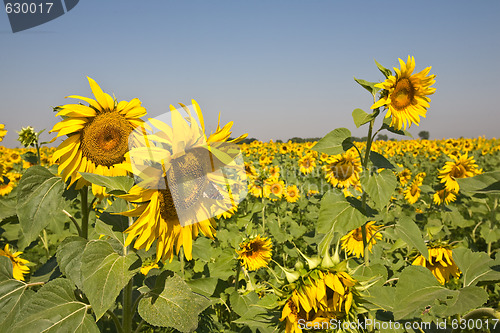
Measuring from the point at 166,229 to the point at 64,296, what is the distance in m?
0.59

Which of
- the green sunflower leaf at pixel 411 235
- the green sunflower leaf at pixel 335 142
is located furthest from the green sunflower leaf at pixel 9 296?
the green sunflower leaf at pixel 411 235

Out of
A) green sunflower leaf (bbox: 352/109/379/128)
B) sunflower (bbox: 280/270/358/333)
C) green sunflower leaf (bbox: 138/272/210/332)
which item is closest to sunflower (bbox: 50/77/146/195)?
green sunflower leaf (bbox: 138/272/210/332)

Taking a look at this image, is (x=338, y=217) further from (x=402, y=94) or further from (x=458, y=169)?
(x=458, y=169)

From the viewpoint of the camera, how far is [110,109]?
147 cm

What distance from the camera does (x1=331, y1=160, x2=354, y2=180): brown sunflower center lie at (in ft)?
15.4

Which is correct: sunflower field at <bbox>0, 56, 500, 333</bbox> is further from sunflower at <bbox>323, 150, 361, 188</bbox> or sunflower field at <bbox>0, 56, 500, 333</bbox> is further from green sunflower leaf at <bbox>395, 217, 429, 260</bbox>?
sunflower at <bbox>323, 150, 361, 188</bbox>

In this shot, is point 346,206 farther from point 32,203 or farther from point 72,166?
point 32,203

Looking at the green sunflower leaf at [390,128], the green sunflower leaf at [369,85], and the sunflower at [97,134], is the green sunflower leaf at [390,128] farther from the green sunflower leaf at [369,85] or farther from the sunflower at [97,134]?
the sunflower at [97,134]

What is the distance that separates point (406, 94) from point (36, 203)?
6.83 feet

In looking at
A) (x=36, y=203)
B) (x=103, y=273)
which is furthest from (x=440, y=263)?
(x=36, y=203)

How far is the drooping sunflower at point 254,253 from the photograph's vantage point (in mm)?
2738

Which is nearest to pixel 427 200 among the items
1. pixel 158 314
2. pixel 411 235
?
pixel 411 235

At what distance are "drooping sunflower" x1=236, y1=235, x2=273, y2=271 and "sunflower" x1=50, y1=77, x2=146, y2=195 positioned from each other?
1.52 metres

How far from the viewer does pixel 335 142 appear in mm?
1939
